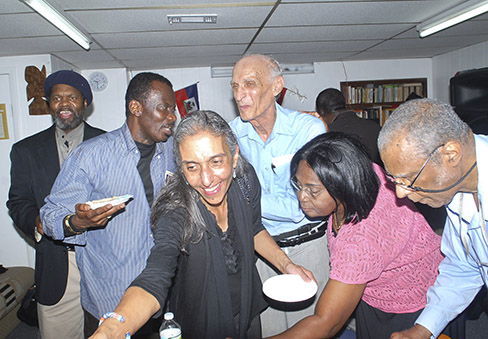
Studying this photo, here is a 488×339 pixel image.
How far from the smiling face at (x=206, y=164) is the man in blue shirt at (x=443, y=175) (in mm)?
640

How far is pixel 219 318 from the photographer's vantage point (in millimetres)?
1545

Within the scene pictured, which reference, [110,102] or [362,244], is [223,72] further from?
[362,244]

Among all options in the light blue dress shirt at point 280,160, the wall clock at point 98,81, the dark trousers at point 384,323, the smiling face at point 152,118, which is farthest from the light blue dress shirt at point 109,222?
the wall clock at point 98,81

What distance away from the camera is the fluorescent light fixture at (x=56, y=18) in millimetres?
2881

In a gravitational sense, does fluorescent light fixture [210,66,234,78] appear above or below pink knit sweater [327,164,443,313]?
above

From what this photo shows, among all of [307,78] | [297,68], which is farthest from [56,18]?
[307,78]

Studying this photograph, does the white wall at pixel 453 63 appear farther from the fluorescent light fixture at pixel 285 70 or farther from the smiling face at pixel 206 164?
the smiling face at pixel 206 164

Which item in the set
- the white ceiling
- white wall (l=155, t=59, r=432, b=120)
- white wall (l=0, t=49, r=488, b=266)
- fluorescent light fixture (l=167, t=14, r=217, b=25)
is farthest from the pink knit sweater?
white wall (l=155, t=59, r=432, b=120)

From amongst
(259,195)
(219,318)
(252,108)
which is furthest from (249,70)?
(219,318)

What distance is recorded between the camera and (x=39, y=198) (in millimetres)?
2457

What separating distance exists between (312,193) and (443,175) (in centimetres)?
56

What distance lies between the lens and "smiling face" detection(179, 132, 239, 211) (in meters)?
1.50

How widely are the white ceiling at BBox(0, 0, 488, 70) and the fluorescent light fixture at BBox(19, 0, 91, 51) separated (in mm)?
61

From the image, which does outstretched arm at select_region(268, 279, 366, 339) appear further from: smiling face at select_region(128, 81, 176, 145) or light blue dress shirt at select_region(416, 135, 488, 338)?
smiling face at select_region(128, 81, 176, 145)
